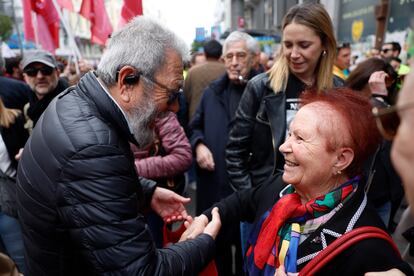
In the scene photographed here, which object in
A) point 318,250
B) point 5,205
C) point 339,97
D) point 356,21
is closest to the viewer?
point 318,250

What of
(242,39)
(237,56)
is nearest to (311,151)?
(237,56)

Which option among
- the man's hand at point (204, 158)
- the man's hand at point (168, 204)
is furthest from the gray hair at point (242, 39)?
the man's hand at point (168, 204)

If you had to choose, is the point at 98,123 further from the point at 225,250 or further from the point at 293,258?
the point at 225,250

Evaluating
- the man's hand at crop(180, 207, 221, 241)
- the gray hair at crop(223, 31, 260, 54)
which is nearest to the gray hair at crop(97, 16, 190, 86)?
the man's hand at crop(180, 207, 221, 241)

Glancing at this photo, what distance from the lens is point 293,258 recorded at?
55.7 inches

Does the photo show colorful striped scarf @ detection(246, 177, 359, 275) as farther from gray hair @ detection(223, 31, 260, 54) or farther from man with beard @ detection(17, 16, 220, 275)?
gray hair @ detection(223, 31, 260, 54)

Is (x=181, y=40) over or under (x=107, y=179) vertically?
over

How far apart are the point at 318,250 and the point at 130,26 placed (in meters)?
1.17

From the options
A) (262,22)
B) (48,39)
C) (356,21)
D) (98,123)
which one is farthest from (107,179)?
(262,22)

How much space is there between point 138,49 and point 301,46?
1.27 meters

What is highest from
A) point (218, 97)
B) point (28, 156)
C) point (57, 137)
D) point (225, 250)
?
point (57, 137)

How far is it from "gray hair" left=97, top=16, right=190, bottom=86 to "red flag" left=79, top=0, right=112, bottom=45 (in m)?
3.73

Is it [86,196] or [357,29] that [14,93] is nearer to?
[86,196]

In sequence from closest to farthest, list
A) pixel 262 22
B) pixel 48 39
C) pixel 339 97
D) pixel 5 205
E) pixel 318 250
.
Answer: pixel 318 250, pixel 339 97, pixel 5 205, pixel 48 39, pixel 262 22
